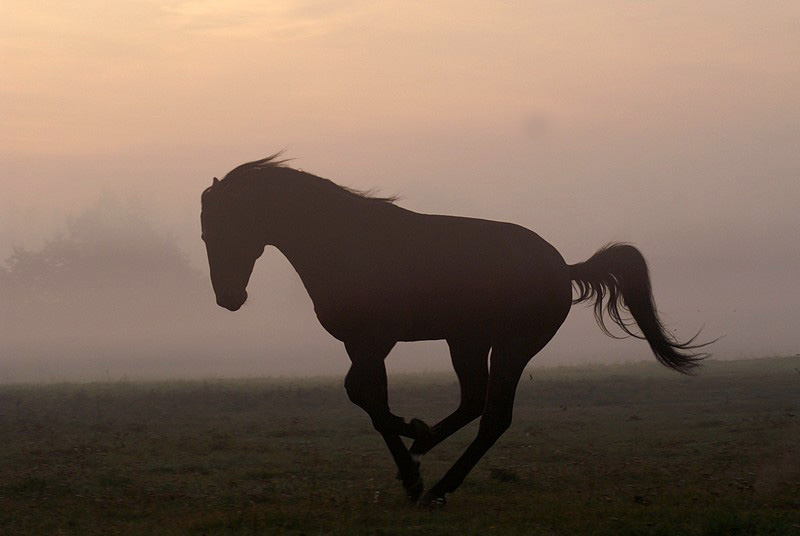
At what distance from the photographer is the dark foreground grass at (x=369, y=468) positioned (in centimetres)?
854

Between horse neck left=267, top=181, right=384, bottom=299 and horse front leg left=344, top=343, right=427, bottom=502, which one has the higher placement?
horse neck left=267, top=181, right=384, bottom=299

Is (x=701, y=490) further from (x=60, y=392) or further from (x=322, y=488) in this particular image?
(x=60, y=392)

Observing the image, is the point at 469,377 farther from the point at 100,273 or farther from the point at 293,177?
the point at 100,273

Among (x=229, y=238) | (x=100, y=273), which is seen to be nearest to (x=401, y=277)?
(x=229, y=238)

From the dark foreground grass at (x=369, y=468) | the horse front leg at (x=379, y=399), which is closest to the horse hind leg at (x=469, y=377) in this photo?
the horse front leg at (x=379, y=399)

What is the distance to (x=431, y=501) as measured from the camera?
9.38 metres

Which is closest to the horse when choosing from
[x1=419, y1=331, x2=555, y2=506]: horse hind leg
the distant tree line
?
[x1=419, y1=331, x2=555, y2=506]: horse hind leg

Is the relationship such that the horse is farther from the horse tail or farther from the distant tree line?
the distant tree line

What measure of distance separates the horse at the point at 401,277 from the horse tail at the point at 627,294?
2.97 ft

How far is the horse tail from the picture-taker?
36.2 ft

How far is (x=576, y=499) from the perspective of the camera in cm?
965

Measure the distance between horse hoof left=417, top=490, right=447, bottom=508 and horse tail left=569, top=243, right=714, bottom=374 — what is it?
2614 mm

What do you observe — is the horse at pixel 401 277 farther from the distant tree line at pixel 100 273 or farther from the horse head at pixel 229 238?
the distant tree line at pixel 100 273

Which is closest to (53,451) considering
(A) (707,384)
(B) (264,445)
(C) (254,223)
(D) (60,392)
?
Result: (B) (264,445)
